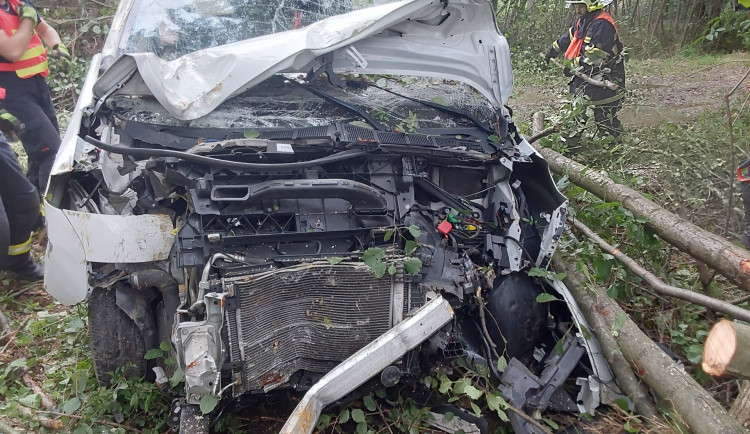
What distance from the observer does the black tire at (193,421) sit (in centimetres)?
216

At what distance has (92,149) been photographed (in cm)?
271

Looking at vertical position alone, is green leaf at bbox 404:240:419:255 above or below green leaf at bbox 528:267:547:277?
above

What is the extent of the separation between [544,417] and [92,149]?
2.53m

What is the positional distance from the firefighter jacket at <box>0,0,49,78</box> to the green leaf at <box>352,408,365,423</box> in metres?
3.60

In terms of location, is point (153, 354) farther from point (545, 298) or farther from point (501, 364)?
point (545, 298)

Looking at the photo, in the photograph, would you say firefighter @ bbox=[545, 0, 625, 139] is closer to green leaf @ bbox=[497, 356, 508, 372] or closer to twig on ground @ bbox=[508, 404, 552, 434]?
green leaf @ bbox=[497, 356, 508, 372]

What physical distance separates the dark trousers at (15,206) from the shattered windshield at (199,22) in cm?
114

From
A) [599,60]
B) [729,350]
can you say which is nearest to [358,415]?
[729,350]

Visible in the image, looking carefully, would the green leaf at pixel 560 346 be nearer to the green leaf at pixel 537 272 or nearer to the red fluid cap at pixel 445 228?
the green leaf at pixel 537 272

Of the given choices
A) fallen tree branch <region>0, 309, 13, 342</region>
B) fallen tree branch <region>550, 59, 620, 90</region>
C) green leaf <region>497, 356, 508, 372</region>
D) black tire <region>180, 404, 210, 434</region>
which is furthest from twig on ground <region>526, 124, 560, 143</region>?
fallen tree branch <region>0, 309, 13, 342</region>

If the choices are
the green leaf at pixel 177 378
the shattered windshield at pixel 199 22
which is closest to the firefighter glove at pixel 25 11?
the shattered windshield at pixel 199 22

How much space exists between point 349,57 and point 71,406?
2173mm

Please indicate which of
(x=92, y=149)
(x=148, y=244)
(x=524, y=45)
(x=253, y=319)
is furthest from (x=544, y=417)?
(x=524, y=45)

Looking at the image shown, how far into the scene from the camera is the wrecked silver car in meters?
2.26
